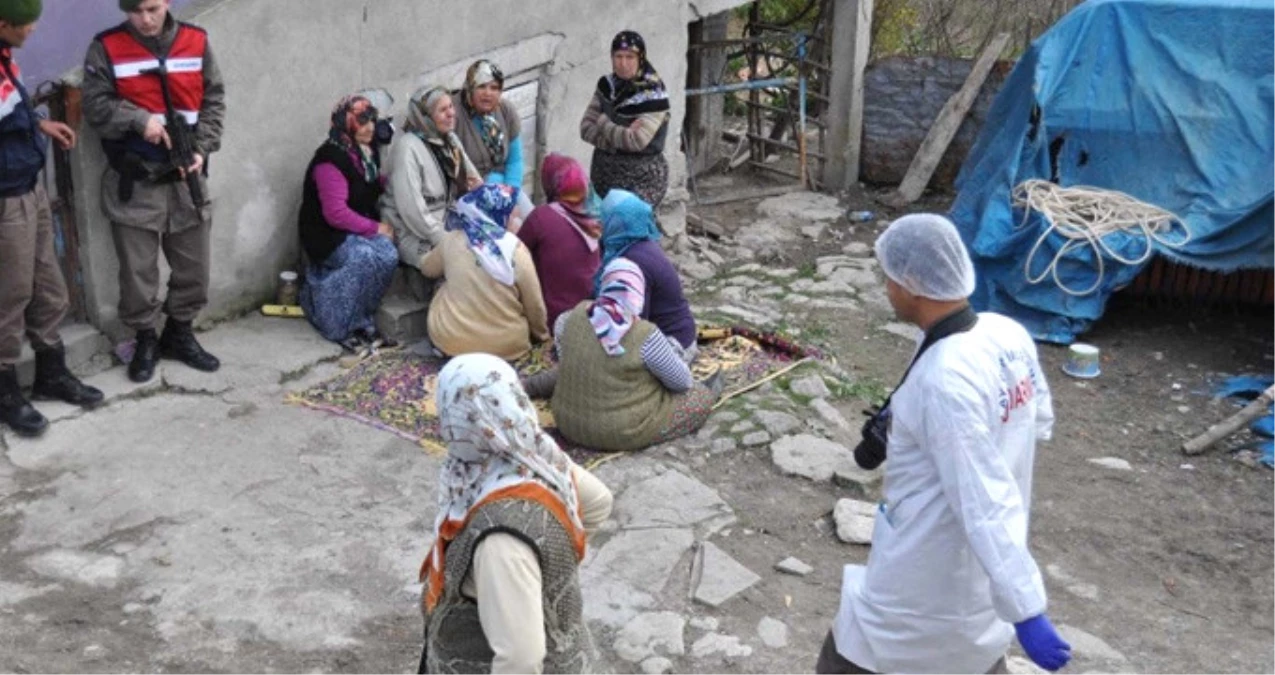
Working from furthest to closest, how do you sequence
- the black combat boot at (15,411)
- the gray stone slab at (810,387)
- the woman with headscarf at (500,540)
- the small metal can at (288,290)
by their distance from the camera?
the small metal can at (288,290), the gray stone slab at (810,387), the black combat boot at (15,411), the woman with headscarf at (500,540)

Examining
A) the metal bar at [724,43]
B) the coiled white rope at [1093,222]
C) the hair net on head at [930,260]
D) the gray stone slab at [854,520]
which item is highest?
the hair net on head at [930,260]

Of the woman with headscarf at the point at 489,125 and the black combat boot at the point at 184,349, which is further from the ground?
the woman with headscarf at the point at 489,125

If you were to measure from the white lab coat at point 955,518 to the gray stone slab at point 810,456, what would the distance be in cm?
273

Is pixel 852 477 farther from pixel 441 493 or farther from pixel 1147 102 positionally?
pixel 1147 102

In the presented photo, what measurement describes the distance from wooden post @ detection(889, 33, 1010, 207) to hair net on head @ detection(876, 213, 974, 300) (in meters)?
8.22

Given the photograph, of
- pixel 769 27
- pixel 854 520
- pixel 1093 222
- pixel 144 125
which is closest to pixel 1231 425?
pixel 1093 222

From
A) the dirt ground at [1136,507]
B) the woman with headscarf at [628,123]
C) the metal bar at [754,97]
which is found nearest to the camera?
the dirt ground at [1136,507]

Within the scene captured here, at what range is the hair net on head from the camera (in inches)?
131

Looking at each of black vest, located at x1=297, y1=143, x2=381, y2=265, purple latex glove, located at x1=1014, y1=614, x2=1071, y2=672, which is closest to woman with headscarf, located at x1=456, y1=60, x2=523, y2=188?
black vest, located at x1=297, y1=143, x2=381, y2=265

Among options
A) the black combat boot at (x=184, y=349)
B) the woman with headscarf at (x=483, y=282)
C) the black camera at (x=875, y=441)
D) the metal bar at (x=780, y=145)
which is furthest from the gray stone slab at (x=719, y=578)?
the metal bar at (x=780, y=145)

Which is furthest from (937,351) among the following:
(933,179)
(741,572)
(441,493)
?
(933,179)

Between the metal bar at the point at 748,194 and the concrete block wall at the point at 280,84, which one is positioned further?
the metal bar at the point at 748,194

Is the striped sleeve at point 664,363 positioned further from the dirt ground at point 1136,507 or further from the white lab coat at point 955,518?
the white lab coat at point 955,518

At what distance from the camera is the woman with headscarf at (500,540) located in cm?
303
